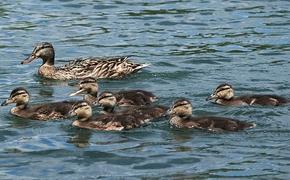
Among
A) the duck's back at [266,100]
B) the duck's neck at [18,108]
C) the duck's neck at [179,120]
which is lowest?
the duck's neck at [18,108]

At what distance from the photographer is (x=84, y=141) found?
46.5ft

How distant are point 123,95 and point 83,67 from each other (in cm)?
267

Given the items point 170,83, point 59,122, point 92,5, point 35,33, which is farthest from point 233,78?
point 92,5

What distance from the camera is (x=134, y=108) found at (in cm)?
1530

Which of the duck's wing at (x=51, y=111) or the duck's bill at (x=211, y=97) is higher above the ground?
the duck's bill at (x=211, y=97)

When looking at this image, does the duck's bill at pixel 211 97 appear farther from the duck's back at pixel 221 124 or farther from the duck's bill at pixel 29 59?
the duck's bill at pixel 29 59

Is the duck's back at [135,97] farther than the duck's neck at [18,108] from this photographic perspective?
Yes

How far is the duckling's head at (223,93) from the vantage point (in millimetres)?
15641

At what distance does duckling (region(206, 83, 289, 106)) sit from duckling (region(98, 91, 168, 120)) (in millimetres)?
874

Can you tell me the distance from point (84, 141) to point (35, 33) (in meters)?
7.70

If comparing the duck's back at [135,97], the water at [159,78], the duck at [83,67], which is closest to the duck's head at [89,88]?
the duck's back at [135,97]

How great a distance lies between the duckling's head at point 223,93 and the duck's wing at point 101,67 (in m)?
2.52

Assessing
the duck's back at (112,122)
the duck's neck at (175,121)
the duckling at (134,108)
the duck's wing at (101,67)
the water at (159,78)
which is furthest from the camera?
the duck's wing at (101,67)

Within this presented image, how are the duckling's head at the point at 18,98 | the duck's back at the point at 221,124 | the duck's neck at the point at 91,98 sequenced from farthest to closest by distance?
1. the duck's neck at the point at 91,98
2. the duckling's head at the point at 18,98
3. the duck's back at the point at 221,124
